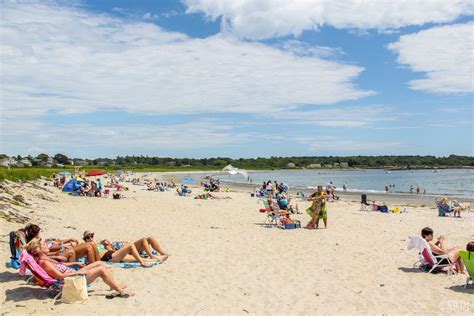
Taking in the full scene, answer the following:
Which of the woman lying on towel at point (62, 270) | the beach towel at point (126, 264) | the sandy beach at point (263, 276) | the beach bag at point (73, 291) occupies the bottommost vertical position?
the sandy beach at point (263, 276)

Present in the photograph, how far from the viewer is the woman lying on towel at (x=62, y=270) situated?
19.3 feet

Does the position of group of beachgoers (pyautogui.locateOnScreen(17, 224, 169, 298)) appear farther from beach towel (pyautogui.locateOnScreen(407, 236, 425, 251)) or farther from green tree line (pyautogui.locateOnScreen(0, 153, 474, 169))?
green tree line (pyautogui.locateOnScreen(0, 153, 474, 169))

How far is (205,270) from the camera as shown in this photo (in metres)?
7.70

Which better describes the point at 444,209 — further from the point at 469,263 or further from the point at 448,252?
the point at 469,263

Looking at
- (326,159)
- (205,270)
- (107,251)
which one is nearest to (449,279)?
(205,270)

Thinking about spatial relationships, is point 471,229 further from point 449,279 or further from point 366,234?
point 449,279

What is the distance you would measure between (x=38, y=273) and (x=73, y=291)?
55 centimetres

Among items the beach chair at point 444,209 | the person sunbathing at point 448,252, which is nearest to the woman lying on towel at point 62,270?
the person sunbathing at point 448,252

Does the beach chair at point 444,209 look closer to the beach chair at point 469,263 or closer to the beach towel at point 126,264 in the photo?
the beach chair at point 469,263

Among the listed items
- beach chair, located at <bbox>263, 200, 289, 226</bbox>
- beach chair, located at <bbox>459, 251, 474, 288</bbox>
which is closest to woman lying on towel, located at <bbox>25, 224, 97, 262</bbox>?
beach chair, located at <bbox>459, 251, 474, 288</bbox>

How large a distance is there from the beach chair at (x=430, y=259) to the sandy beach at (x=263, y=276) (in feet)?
0.62

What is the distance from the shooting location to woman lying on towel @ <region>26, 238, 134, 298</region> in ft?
19.3

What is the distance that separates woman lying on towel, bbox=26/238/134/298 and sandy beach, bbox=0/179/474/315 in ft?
0.76

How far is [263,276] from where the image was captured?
7352 mm
